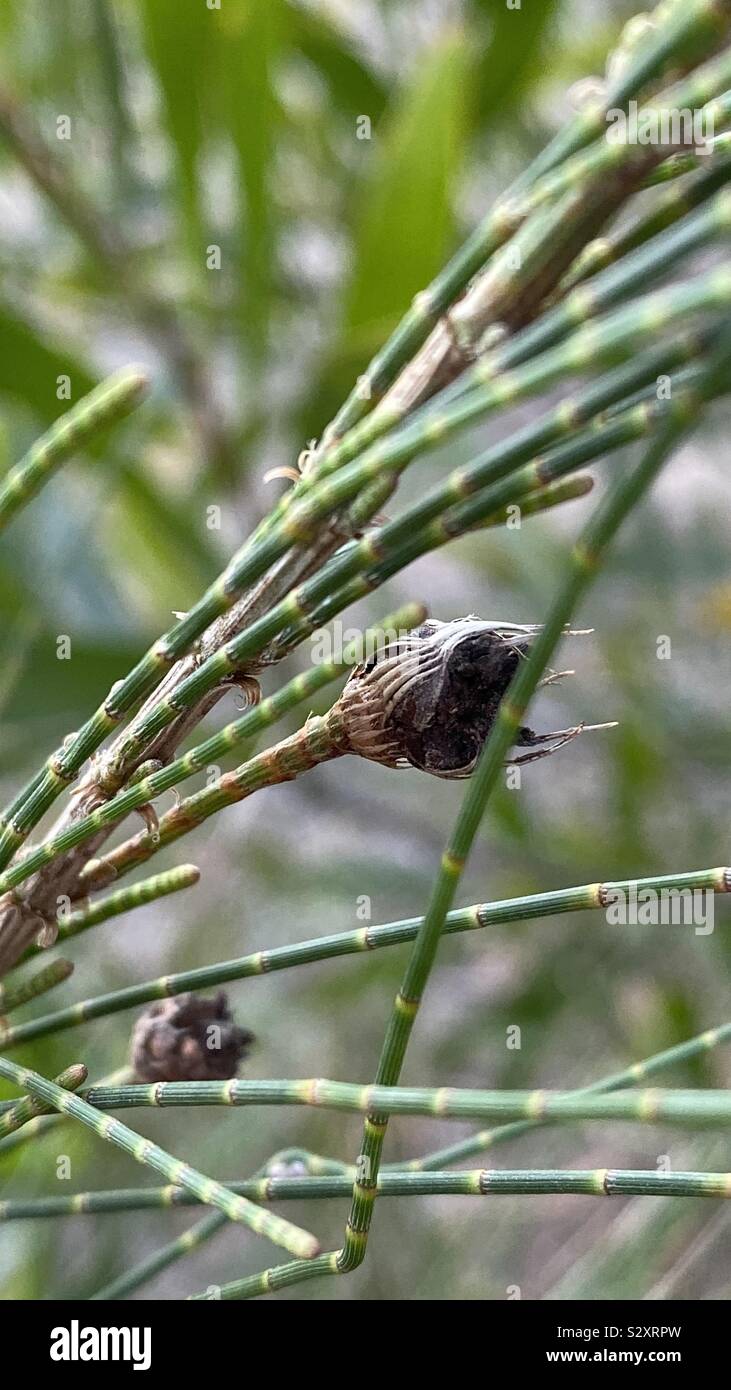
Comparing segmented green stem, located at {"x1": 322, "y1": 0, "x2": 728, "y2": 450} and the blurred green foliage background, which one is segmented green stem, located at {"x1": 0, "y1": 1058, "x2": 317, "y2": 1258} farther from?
the blurred green foliage background

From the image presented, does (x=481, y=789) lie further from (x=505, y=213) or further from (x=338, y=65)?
(x=338, y=65)

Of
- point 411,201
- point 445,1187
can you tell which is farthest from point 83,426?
point 411,201

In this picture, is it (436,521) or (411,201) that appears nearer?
(436,521)

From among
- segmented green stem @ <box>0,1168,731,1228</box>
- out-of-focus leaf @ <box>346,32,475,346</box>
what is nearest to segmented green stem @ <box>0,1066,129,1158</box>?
segmented green stem @ <box>0,1168,731,1228</box>

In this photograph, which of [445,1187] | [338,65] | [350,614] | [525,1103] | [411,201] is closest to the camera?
[525,1103]

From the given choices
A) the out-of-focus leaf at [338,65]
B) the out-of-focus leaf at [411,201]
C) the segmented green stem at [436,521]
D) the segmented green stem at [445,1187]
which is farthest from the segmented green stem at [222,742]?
the out-of-focus leaf at [338,65]
